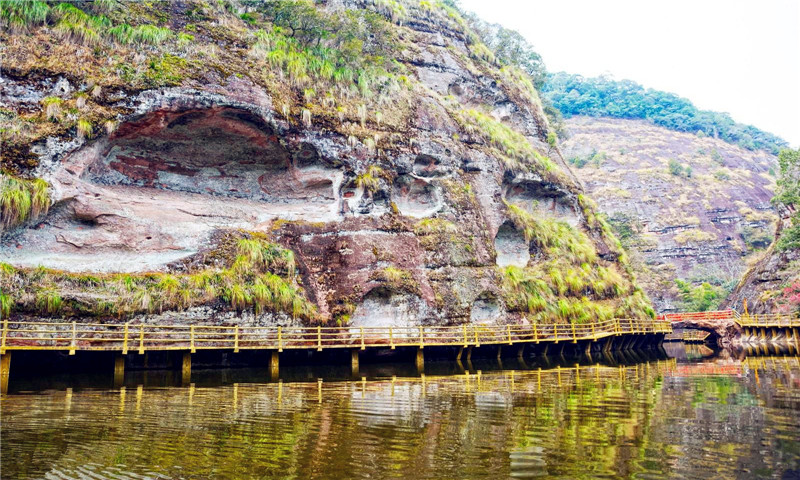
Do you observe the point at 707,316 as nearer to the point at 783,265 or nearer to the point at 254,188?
the point at 783,265

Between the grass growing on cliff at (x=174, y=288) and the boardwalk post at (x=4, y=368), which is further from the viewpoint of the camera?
the grass growing on cliff at (x=174, y=288)

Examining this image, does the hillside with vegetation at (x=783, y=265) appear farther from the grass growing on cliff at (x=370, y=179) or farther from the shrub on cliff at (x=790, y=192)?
the grass growing on cliff at (x=370, y=179)

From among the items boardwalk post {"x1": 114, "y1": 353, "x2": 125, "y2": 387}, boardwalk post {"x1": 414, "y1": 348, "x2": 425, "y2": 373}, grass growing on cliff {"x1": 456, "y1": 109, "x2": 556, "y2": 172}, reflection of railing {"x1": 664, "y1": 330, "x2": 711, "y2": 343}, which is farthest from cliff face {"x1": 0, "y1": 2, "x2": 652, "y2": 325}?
reflection of railing {"x1": 664, "y1": 330, "x2": 711, "y2": 343}

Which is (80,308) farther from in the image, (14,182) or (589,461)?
(589,461)

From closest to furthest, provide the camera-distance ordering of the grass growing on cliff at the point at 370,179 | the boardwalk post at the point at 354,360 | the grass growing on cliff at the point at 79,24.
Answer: the boardwalk post at the point at 354,360 < the grass growing on cliff at the point at 79,24 < the grass growing on cliff at the point at 370,179

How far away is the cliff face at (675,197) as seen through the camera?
67625mm

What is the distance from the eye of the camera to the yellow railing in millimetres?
35066

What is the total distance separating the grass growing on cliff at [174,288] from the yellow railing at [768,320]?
29049mm

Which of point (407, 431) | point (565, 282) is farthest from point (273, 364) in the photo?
point (565, 282)

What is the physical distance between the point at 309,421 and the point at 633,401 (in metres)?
6.69

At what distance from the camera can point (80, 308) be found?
17734mm

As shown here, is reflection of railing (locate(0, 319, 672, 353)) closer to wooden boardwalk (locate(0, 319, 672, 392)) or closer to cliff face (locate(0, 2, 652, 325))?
wooden boardwalk (locate(0, 319, 672, 392))

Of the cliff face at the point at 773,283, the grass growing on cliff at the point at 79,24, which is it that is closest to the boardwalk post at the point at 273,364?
the grass growing on cliff at the point at 79,24

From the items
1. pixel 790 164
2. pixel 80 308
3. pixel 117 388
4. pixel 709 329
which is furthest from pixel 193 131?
pixel 790 164
